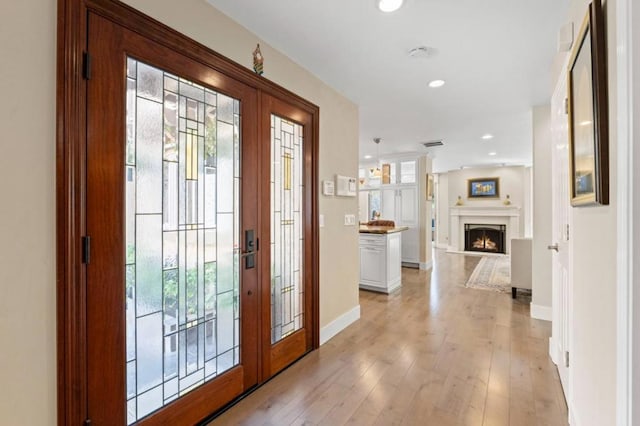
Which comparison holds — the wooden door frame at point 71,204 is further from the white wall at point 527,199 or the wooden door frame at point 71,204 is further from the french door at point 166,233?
the white wall at point 527,199

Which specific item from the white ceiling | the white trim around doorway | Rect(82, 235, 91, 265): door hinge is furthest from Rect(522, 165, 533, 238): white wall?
Rect(82, 235, 91, 265): door hinge

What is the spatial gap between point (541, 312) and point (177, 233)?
3.95 metres

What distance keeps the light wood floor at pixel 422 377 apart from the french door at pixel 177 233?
31 cm

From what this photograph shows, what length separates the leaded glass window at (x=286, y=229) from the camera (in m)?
2.45

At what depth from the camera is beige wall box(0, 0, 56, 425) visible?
1.11 m

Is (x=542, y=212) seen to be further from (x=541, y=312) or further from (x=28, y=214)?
(x=28, y=214)

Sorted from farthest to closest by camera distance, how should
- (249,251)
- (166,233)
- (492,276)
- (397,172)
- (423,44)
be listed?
(397,172) → (492,276) → (423,44) → (249,251) → (166,233)

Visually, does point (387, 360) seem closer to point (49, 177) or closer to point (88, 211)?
point (88, 211)

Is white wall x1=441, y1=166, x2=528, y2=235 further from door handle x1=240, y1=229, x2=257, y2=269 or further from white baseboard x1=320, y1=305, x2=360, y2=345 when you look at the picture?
door handle x1=240, y1=229, x2=257, y2=269

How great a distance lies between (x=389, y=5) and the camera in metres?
1.84

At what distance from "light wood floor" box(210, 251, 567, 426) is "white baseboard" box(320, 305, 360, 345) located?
0.21 feet

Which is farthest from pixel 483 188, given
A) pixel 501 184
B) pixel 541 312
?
pixel 541 312

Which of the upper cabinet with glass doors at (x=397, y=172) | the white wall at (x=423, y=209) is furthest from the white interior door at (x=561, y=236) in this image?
the upper cabinet with glass doors at (x=397, y=172)

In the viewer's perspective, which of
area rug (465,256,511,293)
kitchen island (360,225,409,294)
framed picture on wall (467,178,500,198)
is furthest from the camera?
framed picture on wall (467,178,500,198)
